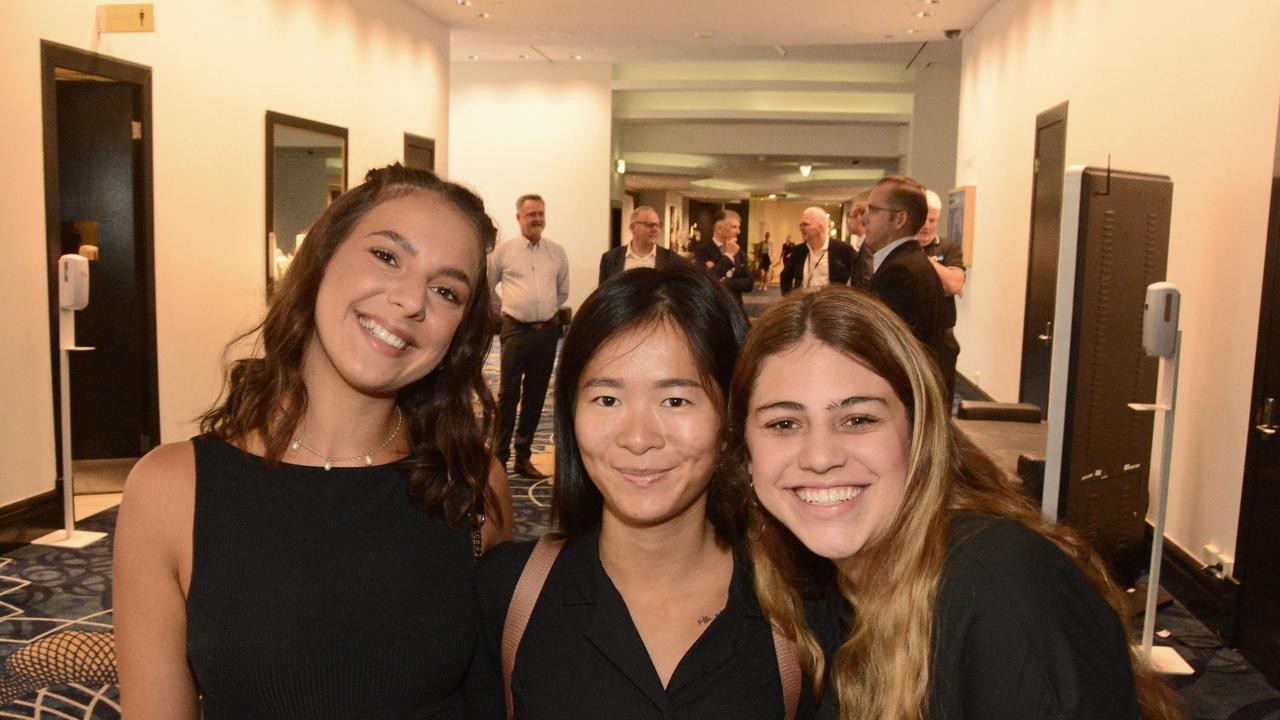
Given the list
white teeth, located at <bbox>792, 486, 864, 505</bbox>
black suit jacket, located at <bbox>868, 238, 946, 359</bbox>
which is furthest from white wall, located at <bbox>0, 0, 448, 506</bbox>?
white teeth, located at <bbox>792, 486, 864, 505</bbox>

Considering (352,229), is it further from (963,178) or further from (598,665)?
(963,178)

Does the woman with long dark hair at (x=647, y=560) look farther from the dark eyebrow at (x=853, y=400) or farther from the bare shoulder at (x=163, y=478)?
the bare shoulder at (x=163, y=478)

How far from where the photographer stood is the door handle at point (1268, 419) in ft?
12.1

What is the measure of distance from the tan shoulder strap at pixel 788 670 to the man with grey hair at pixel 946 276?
3460 millimetres

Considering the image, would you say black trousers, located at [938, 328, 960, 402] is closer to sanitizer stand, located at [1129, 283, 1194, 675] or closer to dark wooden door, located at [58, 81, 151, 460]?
sanitizer stand, located at [1129, 283, 1194, 675]

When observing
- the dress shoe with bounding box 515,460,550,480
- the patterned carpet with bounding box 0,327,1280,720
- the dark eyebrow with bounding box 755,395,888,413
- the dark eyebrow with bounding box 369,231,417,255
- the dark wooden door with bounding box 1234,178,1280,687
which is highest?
the dark eyebrow with bounding box 369,231,417,255

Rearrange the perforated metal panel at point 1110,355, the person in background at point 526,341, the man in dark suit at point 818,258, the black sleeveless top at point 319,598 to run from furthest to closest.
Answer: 1. the man in dark suit at point 818,258
2. the person in background at point 526,341
3. the perforated metal panel at point 1110,355
4. the black sleeveless top at point 319,598

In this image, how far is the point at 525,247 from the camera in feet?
22.5

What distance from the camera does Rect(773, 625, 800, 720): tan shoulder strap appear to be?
1.55m

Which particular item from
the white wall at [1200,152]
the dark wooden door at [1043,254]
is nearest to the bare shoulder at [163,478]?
the white wall at [1200,152]

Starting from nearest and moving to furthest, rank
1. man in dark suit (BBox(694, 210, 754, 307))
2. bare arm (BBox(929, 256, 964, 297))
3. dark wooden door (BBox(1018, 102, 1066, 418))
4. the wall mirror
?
1. bare arm (BBox(929, 256, 964, 297))
2. dark wooden door (BBox(1018, 102, 1066, 418))
3. the wall mirror
4. man in dark suit (BBox(694, 210, 754, 307))

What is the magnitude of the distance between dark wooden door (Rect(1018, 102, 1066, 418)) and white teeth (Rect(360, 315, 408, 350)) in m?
6.28

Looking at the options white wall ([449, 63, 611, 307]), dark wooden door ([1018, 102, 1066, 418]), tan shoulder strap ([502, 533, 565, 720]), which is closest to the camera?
tan shoulder strap ([502, 533, 565, 720])

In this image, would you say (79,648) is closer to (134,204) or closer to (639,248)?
(134,204)
